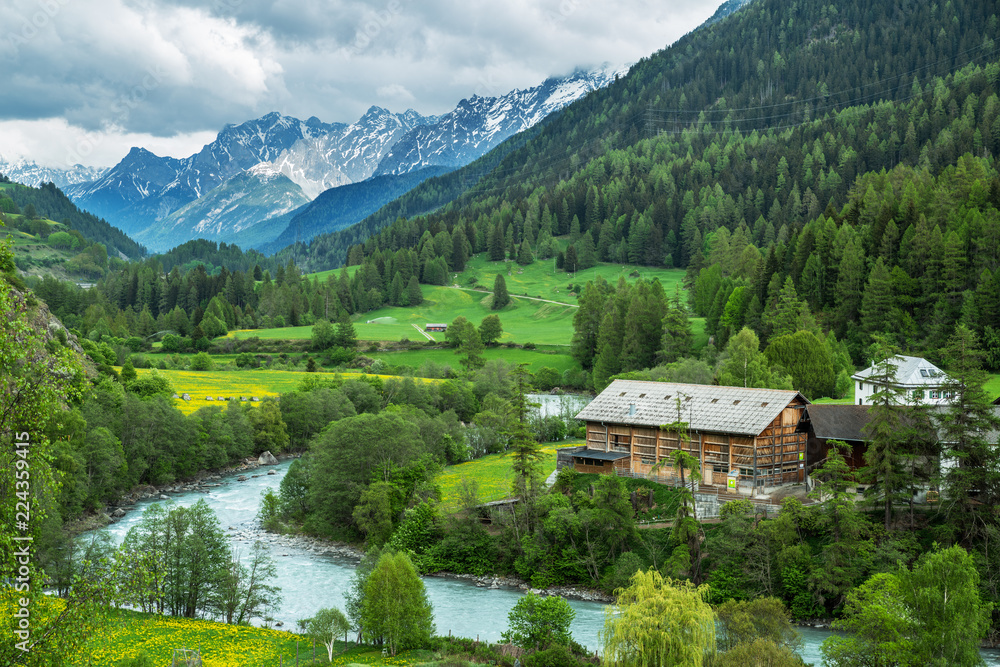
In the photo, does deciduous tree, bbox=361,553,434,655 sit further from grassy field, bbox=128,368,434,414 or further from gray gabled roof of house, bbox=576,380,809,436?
grassy field, bbox=128,368,434,414

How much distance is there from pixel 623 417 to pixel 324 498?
81.5 ft

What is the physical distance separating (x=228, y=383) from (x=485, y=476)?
52.4 metres

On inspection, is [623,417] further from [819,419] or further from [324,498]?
[324,498]

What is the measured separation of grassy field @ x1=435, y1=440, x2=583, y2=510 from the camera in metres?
61.8

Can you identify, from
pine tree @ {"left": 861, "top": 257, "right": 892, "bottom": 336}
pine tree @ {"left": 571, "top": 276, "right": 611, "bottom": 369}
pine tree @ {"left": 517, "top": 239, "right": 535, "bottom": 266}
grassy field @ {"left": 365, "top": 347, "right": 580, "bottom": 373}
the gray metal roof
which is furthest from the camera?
pine tree @ {"left": 517, "top": 239, "right": 535, "bottom": 266}

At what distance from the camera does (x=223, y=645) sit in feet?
124

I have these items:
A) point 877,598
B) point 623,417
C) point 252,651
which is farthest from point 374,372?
point 877,598

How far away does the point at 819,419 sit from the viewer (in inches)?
2183

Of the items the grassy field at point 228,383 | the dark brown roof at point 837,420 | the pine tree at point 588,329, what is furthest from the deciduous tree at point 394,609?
the pine tree at point 588,329

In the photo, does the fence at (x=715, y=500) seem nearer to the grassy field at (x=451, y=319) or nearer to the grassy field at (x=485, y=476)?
the grassy field at (x=485, y=476)

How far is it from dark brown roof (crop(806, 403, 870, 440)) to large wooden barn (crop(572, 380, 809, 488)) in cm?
111

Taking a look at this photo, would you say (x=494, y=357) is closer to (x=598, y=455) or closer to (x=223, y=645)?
(x=598, y=455)

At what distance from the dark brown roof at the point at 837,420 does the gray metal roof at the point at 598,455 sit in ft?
44.5

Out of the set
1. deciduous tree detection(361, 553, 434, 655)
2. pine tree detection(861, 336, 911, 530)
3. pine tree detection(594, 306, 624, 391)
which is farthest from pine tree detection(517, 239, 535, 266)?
deciduous tree detection(361, 553, 434, 655)
